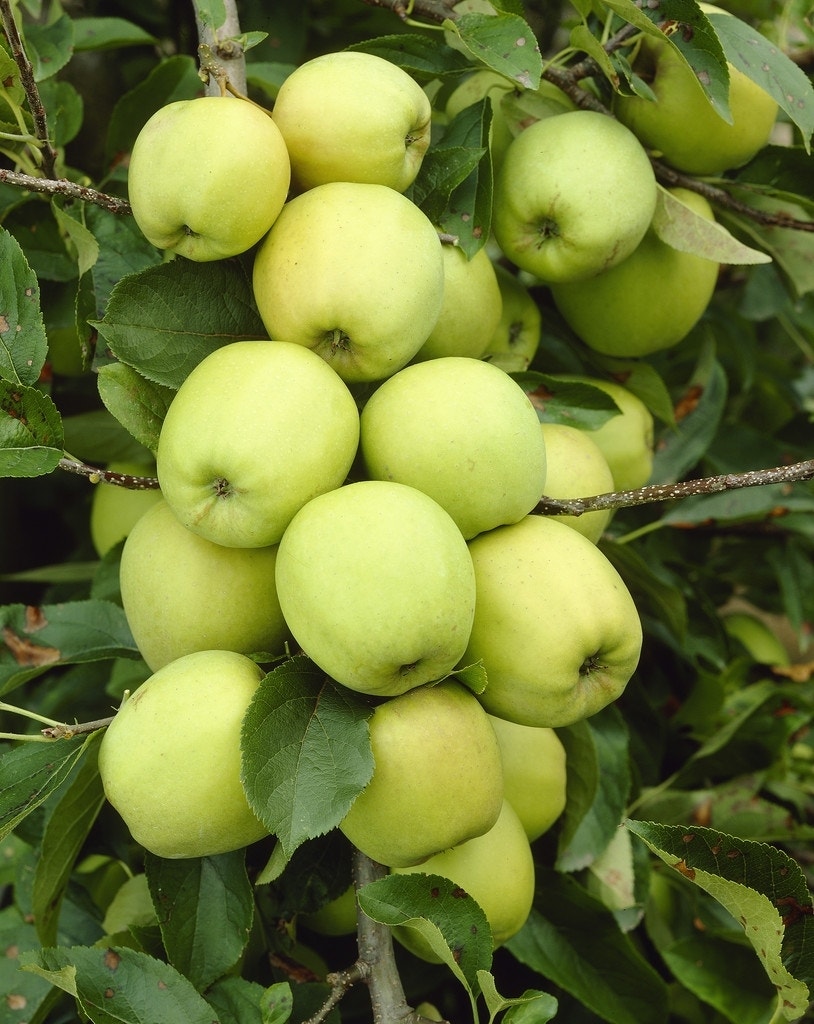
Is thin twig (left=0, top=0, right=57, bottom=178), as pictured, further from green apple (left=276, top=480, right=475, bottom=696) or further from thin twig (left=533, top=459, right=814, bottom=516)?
thin twig (left=533, top=459, right=814, bottom=516)

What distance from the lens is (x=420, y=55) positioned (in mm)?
1168

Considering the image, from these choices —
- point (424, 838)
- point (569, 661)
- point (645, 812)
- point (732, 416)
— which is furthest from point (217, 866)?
point (732, 416)

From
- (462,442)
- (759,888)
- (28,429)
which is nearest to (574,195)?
(462,442)

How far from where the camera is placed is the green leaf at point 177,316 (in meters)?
0.90

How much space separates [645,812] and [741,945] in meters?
0.34

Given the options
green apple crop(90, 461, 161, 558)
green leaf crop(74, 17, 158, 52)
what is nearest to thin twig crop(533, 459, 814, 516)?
green apple crop(90, 461, 161, 558)

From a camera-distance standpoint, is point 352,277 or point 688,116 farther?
point 688,116

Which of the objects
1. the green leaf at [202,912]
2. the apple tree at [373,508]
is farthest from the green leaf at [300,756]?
the green leaf at [202,912]

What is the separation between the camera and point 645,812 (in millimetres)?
1603

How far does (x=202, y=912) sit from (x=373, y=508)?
485 millimetres

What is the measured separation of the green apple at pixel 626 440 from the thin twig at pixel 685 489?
15.5 inches

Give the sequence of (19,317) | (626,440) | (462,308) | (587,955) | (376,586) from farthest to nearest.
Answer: (626,440), (587,955), (462,308), (19,317), (376,586)

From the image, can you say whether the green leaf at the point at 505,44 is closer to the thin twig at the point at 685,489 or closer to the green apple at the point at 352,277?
the green apple at the point at 352,277

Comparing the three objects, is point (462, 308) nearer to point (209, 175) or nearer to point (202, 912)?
point (209, 175)
